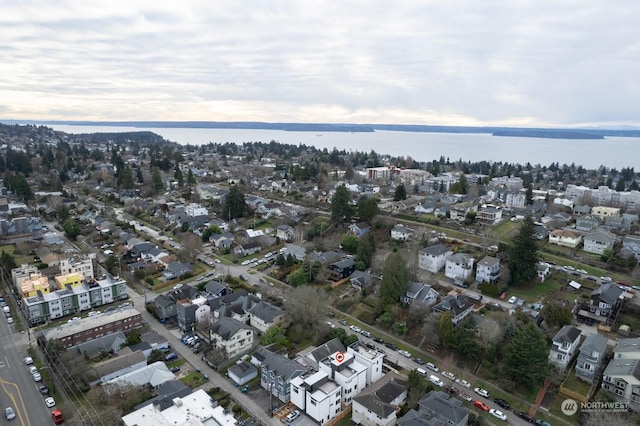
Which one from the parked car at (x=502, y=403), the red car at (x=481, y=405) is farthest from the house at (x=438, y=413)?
the parked car at (x=502, y=403)

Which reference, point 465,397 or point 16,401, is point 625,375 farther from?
point 16,401

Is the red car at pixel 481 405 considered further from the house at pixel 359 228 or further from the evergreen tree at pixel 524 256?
the house at pixel 359 228

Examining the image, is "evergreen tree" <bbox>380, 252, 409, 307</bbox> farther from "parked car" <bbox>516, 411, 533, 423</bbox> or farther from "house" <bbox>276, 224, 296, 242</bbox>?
"house" <bbox>276, 224, 296, 242</bbox>

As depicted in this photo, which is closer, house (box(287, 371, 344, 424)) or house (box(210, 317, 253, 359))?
house (box(287, 371, 344, 424))

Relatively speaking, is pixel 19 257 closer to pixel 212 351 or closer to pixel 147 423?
pixel 212 351

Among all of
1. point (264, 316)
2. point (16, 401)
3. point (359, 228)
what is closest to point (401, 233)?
point (359, 228)

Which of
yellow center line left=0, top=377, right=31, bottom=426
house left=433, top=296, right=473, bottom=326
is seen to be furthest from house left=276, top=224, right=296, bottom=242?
yellow center line left=0, top=377, right=31, bottom=426
